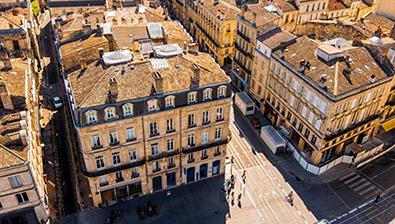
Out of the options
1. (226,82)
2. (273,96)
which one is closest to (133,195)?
(226,82)

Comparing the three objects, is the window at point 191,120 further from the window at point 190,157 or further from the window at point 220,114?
the window at point 190,157

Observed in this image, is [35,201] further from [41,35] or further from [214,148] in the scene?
[41,35]

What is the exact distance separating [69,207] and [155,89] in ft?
90.0

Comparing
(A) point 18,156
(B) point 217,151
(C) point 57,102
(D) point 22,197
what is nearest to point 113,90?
(A) point 18,156

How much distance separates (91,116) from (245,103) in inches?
1671

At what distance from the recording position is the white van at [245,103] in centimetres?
8638

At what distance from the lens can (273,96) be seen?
80812 mm

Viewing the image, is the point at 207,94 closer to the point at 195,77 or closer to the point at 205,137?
the point at 195,77

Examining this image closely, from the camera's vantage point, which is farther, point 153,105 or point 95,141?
point 153,105

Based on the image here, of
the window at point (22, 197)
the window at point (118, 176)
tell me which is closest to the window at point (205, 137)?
the window at point (118, 176)

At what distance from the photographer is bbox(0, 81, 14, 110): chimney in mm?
56438

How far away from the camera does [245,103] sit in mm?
86125

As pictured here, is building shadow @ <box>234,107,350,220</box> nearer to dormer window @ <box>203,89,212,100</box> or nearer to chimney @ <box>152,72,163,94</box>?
dormer window @ <box>203,89,212,100</box>

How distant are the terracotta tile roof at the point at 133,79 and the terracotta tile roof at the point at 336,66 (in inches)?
774
